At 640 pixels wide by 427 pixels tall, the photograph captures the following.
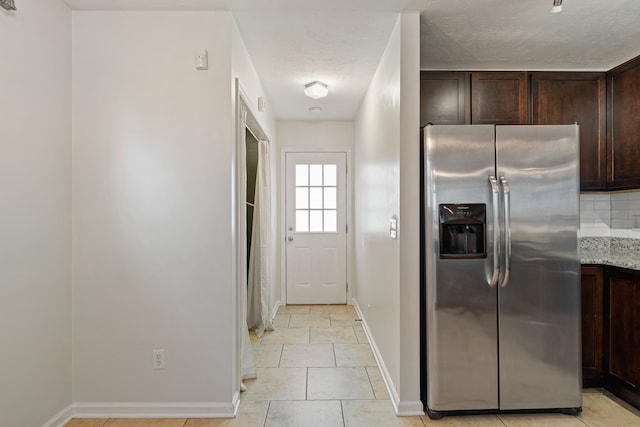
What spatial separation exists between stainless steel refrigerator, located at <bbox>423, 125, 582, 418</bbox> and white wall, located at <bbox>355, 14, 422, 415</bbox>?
0.30ft

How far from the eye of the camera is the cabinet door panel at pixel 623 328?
8.67ft

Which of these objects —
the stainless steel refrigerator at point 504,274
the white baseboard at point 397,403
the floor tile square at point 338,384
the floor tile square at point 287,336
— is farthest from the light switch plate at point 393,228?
the floor tile square at point 287,336

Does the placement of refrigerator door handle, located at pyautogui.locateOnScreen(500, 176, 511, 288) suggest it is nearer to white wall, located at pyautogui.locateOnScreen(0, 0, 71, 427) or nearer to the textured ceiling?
the textured ceiling

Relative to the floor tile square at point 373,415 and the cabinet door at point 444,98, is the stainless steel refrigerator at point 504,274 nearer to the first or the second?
the floor tile square at point 373,415

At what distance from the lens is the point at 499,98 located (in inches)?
124

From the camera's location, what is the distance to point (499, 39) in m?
2.83

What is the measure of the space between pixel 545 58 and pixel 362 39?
1482 mm

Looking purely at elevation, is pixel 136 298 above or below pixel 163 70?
below

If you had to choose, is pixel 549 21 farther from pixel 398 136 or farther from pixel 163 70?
pixel 163 70

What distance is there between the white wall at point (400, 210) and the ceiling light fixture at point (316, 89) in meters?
0.65

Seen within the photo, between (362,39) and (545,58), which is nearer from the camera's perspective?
(362,39)

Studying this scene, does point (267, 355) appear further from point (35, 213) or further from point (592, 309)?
point (592, 309)

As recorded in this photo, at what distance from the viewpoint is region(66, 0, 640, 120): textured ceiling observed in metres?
2.41

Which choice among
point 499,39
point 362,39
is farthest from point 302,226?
point 499,39
